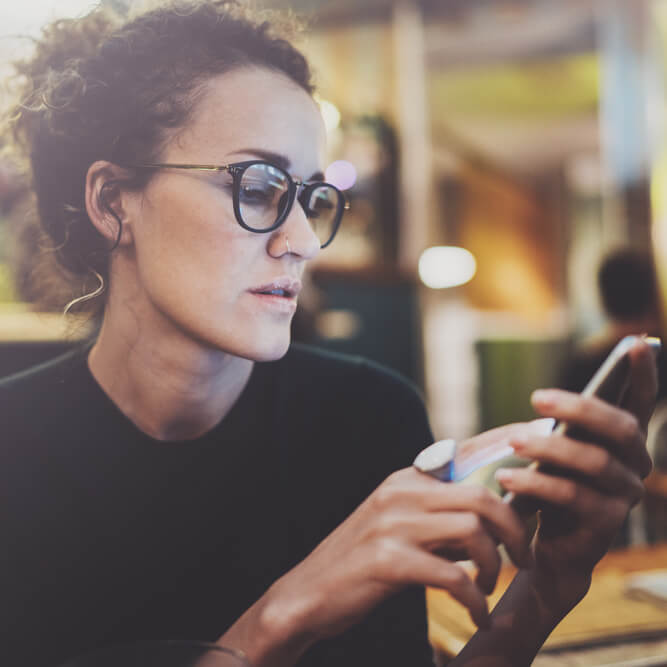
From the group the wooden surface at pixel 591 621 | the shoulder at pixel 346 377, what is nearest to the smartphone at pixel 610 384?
the wooden surface at pixel 591 621

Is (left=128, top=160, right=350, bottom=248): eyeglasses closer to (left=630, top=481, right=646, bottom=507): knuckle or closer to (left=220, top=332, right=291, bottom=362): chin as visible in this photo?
(left=220, top=332, right=291, bottom=362): chin

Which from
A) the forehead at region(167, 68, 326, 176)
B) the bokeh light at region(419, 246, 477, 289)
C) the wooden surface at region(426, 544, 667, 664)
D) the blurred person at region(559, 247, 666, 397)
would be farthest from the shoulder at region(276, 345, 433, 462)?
the bokeh light at region(419, 246, 477, 289)

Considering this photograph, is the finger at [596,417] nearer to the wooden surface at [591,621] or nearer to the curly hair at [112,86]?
the wooden surface at [591,621]

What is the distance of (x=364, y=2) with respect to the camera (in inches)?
166

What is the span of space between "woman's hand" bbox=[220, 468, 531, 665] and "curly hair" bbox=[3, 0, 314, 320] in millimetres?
466

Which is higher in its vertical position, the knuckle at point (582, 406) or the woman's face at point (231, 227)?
the woman's face at point (231, 227)

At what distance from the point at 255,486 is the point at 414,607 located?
25 centimetres

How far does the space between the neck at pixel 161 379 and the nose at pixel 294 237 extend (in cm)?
19

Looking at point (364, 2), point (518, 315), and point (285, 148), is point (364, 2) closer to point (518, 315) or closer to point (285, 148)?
point (285, 148)

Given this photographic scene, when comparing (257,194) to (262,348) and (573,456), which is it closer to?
(262,348)

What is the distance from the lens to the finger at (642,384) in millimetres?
542

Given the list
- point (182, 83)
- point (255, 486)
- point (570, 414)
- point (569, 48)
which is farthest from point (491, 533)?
point (569, 48)

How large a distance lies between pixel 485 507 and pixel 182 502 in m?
0.47

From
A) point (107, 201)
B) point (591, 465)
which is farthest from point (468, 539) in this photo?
point (107, 201)
